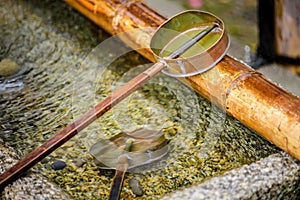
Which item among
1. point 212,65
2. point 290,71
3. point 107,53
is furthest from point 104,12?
point 290,71

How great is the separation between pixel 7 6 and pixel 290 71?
1.96 metres

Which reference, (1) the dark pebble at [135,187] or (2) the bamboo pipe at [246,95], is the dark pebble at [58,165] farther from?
(2) the bamboo pipe at [246,95]

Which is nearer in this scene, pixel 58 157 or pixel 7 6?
pixel 58 157

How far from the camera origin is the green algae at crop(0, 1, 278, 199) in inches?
102

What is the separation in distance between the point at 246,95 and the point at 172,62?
39cm

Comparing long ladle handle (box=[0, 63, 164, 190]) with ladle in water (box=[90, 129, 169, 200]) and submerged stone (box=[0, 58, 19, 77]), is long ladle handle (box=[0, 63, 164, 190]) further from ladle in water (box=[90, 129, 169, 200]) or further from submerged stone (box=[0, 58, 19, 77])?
submerged stone (box=[0, 58, 19, 77])

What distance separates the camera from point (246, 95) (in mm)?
2691

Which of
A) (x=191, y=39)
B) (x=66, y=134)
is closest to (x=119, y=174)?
(x=66, y=134)

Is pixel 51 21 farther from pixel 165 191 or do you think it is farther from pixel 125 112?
pixel 165 191

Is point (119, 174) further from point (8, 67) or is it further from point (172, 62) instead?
point (8, 67)

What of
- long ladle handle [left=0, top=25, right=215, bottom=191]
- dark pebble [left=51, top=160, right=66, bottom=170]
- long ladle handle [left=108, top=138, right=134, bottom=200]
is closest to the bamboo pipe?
long ladle handle [left=0, top=25, right=215, bottom=191]

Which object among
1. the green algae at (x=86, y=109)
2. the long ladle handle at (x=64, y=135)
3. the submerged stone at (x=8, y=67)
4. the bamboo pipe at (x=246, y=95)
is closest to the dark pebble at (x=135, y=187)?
the green algae at (x=86, y=109)

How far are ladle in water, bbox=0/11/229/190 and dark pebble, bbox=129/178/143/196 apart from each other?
32cm

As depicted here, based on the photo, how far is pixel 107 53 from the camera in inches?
135
